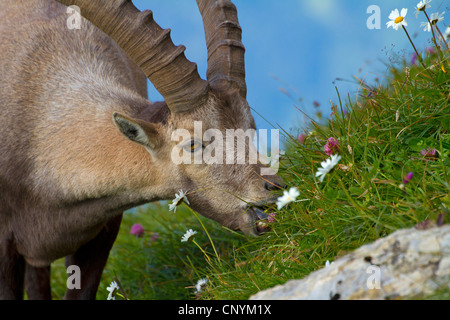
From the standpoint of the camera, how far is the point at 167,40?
507 cm

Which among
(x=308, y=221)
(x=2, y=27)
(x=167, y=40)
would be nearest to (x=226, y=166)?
(x=308, y=221)

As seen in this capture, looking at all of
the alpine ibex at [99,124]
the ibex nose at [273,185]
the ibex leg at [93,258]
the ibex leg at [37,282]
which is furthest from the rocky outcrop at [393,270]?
the ibex leg at [37,282]

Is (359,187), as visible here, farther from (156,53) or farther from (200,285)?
(156,53)

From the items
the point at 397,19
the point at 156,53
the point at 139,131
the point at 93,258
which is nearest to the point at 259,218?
the point at 139,131

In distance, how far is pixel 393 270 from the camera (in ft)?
9.99

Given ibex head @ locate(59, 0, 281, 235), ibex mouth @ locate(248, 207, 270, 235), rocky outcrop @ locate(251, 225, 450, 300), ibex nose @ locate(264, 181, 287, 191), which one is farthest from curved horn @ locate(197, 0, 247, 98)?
rocky outcrop @ locate(251, 225, 450, 300)

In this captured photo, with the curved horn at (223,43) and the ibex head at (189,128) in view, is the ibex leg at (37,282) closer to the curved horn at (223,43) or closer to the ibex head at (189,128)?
the ibex head at (189,128)

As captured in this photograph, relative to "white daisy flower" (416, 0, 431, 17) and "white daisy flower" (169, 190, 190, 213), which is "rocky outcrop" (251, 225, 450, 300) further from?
"white daisy flower" (416, 0, 431, 17)

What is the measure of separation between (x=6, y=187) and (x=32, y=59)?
138 cm

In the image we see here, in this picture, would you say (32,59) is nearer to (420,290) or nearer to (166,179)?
(166,179)

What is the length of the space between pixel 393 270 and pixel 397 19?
8.83 feet

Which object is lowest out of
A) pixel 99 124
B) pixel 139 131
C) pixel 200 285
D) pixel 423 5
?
pixel 200 285

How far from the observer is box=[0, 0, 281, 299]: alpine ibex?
5.07 m

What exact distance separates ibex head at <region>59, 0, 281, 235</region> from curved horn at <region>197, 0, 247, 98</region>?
351 mm
